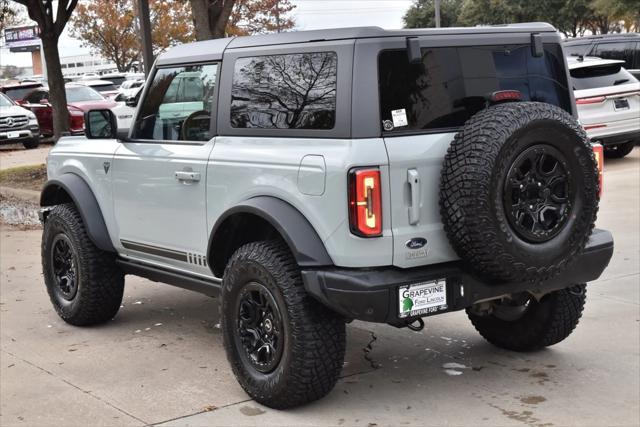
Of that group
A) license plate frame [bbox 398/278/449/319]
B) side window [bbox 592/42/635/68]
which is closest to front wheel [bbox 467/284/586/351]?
license plate frame [bbox 398/278/449/319]

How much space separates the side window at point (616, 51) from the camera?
1700cm

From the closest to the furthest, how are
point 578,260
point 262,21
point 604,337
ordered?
point 578,260 < point 604,337 < point 262,21

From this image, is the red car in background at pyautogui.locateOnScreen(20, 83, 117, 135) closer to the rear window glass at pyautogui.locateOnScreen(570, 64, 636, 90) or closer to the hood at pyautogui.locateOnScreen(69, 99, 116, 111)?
the hood at pyautogui.locateOnScreen(69, 99, 116, 111)

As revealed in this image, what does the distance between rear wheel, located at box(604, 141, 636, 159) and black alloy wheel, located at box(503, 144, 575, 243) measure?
11.0m

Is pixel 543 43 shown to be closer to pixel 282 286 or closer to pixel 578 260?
pixel 578 260

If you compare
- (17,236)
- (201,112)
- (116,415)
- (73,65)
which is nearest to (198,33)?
(17,236)

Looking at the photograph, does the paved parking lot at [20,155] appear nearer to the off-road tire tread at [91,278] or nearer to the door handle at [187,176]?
the off-road tire tread at [91,278]

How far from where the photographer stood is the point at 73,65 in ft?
436

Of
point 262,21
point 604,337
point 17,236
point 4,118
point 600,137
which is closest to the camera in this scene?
point 604,337

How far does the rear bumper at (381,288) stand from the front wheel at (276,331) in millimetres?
159

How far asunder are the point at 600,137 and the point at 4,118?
570 inches

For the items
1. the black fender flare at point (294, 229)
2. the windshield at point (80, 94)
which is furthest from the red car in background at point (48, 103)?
the black fender flare at point (294, 229)

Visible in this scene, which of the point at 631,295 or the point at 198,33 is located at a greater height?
the point at 198,33

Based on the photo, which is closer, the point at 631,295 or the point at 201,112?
the point at 201,112
